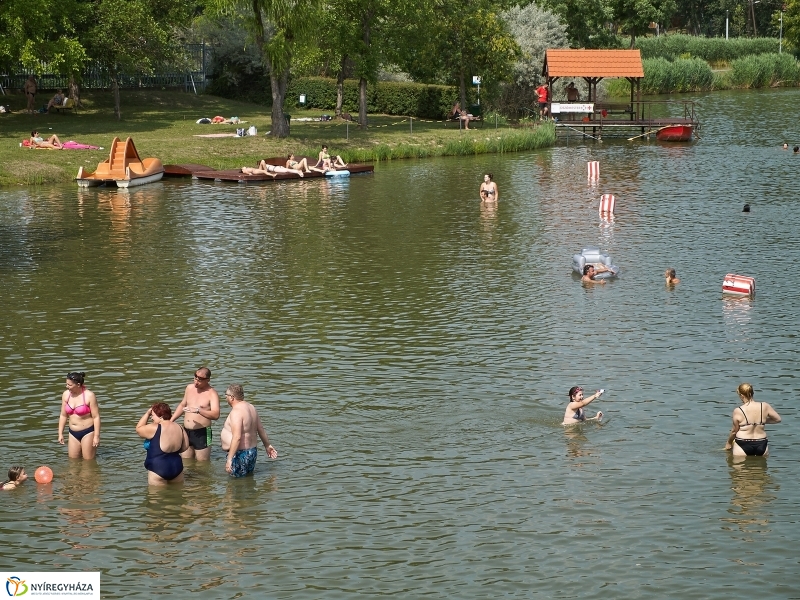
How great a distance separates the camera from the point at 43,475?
57.7 ft

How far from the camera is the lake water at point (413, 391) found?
49.8 ft

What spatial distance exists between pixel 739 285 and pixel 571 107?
44337mm

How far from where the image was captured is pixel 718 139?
67.2m

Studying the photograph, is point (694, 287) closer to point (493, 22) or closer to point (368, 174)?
point (368, 174)

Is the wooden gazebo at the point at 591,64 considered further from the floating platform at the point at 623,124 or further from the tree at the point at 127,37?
the tree at the point at 127,37

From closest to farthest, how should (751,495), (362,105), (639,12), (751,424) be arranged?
(751,495) < (751,424) < (362,105) < (639,12)

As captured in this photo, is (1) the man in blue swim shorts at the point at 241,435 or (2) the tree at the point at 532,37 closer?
(1) the man in blue swim shorts at the point at 241,435

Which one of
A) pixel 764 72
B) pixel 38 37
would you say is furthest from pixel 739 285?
pixel 764 72

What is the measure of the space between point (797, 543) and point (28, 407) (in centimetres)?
1357

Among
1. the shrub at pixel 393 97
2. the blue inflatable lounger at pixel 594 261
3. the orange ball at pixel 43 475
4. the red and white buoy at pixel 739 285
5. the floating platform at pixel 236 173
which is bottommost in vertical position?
the orange ball at pixel 43 475

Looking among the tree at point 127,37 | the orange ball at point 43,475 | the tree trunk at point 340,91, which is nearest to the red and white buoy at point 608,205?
the orange ball at point 43,475

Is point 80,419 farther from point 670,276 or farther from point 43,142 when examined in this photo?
point 43,142

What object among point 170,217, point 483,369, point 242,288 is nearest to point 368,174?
point 170,217

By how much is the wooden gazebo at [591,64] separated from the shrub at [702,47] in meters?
45.3
